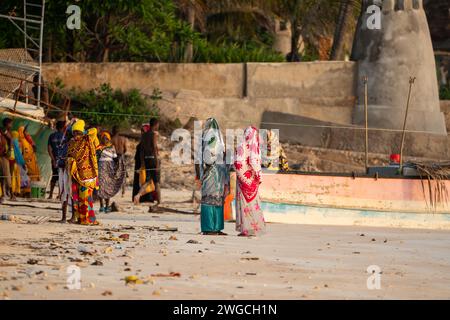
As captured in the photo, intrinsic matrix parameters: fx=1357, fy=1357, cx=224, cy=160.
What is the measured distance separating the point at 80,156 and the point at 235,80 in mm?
14241

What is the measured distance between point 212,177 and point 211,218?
0.53 metres

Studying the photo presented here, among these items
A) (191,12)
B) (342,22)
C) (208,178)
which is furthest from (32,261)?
(342,22)

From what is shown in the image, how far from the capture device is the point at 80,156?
690 inches

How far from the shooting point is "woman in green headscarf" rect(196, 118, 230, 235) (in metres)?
16.7

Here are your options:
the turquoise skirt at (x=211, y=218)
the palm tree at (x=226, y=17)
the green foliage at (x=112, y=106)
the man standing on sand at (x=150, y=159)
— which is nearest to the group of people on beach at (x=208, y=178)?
the turquoise skirt at (x=211, y=218)

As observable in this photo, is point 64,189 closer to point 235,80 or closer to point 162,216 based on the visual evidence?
point 162,216

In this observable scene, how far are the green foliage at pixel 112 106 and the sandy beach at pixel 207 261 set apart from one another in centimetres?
1001

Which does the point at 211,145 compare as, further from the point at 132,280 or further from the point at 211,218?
the point at 132,280

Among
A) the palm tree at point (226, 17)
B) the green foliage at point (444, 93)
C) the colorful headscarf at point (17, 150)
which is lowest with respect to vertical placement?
the colorful headscarf at point (17, 150)

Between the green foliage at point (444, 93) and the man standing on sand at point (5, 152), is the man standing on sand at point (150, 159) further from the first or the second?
the green foliage at point (444, 93)

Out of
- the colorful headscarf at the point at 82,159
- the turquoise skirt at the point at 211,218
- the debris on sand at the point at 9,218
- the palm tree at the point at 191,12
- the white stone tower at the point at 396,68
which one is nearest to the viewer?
the turquoise skirt at the point at 211,218

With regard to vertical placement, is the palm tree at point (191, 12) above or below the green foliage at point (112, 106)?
above

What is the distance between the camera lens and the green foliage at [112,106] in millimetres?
29547
